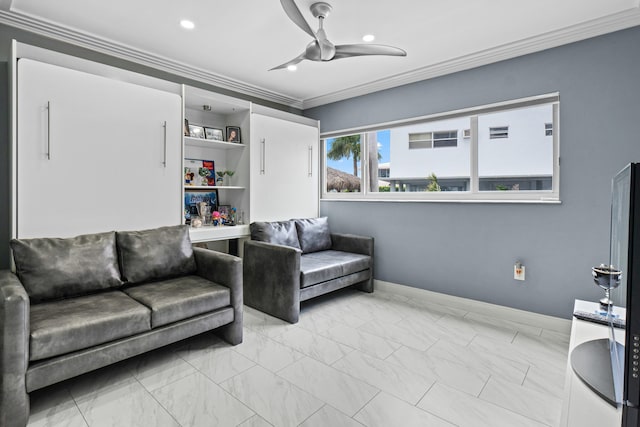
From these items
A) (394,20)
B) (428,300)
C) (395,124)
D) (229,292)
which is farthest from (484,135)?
(229,292)

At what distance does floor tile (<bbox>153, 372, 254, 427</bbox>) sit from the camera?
5.64 feet

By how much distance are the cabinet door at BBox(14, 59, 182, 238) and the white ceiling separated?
45 centimetres

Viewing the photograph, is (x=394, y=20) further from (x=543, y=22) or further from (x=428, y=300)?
(x=428, y=300)

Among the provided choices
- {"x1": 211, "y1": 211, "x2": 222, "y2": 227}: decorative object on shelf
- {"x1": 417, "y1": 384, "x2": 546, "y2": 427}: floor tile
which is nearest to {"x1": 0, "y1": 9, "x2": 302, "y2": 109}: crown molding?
{"x1": 211, "y1": 211, "x2": 222, "y2": 227}: decorative object on shelf

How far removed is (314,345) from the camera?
259cm

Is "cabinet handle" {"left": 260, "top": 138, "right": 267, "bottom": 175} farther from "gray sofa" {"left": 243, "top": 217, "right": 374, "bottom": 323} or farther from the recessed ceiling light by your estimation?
the recessed ceiling light

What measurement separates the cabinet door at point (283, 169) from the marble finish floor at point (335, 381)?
4.84ft

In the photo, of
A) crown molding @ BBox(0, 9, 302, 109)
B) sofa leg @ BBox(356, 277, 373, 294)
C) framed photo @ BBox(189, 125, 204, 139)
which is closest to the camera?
crown molding @ BBox(0, 9, 302, 109)

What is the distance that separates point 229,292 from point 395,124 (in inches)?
104

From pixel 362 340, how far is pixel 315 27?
8.31 ft

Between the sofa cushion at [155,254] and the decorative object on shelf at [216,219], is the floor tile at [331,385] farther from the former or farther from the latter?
the decorative object on shelf at [216,219]

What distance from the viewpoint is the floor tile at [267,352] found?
2.30 meters

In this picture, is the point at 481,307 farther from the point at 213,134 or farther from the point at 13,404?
the point at 13,404

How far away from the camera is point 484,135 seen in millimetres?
3314
